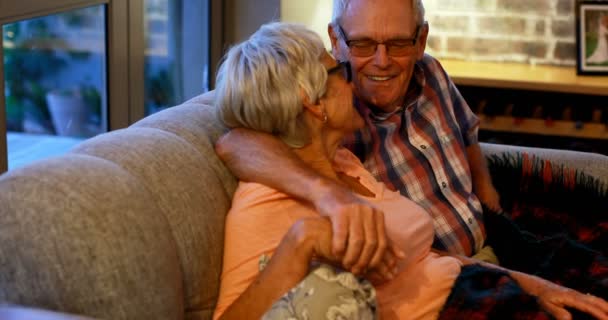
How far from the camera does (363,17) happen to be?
2.00 metres

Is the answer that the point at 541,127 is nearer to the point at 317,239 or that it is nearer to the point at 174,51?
the point at 174,51

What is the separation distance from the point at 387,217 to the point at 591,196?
84 centimetres

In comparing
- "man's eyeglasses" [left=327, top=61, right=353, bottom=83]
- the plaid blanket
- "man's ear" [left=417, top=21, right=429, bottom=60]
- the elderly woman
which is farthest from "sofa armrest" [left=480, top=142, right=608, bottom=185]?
"man's eyeglasses" [left=327, top=61, right=353, bottom=83]

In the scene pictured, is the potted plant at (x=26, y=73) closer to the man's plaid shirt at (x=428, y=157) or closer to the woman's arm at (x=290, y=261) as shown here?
the man's plaid shirt at (x=428, y=157)

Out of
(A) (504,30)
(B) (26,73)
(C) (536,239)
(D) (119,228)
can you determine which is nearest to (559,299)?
(C) (536,239)

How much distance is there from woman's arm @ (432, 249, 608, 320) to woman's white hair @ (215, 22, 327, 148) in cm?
49

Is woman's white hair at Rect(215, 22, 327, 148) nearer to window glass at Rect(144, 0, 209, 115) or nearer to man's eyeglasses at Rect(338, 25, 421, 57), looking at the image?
man's eyeglasses at Rect(338, 25, 421, 57)

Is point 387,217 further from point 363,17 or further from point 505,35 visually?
point 505,35

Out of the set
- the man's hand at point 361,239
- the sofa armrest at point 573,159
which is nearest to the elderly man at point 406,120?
A: the sofa armrest at point 573,159

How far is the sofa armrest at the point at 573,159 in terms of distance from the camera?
2.30m

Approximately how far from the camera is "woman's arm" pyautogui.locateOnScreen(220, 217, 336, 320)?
1337 millimetres

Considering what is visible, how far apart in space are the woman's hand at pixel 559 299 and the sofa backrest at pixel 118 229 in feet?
2.09

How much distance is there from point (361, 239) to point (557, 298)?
59 centimetres

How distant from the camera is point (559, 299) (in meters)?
1.72
